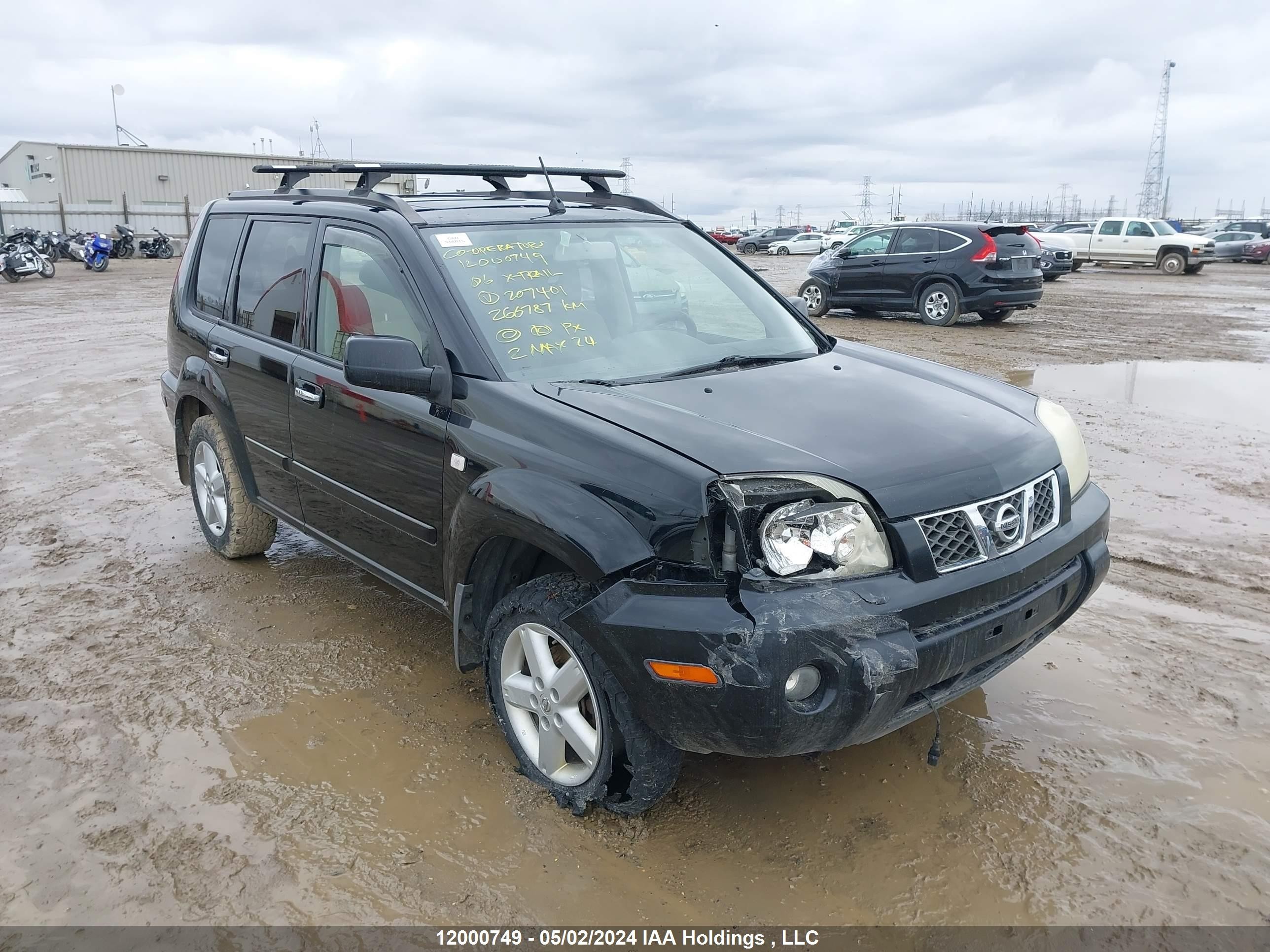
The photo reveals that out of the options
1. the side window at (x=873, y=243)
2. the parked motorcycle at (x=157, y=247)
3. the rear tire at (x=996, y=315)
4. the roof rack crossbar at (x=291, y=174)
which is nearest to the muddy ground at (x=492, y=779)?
the roof rack crossbar at (x=291, y=174)

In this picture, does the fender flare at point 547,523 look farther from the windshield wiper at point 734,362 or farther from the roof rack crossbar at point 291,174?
the roof rack crossbar at point 291,174

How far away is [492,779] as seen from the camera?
10.4 ft

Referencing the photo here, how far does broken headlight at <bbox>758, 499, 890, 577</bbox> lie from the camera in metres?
2.53

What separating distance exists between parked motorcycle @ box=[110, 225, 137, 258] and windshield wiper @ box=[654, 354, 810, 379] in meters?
34.0

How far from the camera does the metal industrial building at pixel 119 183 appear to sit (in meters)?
35.9

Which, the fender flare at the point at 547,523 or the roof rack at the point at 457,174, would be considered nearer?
the fender flare at the point at 547,523

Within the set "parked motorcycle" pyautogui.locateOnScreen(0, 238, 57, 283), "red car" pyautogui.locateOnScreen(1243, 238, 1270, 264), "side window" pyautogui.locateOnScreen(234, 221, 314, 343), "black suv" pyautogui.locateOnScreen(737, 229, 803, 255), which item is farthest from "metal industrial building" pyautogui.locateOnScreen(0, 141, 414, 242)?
"side window" pyautogui.locateOnScreen(234, 221, 314, 343)

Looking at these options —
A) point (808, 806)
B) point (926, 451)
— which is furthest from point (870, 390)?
point (808, 806)

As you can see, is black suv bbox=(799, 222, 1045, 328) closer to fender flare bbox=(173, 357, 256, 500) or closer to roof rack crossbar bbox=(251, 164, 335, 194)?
roof rack crossbar bbox=(251, 164, 335, 194)

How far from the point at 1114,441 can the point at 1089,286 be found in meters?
18.2

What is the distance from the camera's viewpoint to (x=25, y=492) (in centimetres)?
627

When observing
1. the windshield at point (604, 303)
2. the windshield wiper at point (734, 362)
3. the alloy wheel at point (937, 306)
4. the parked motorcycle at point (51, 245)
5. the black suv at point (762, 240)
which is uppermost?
the black suv at point (762, 240)

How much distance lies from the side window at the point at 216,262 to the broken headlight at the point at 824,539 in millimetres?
3279

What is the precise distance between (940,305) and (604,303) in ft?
40.0
